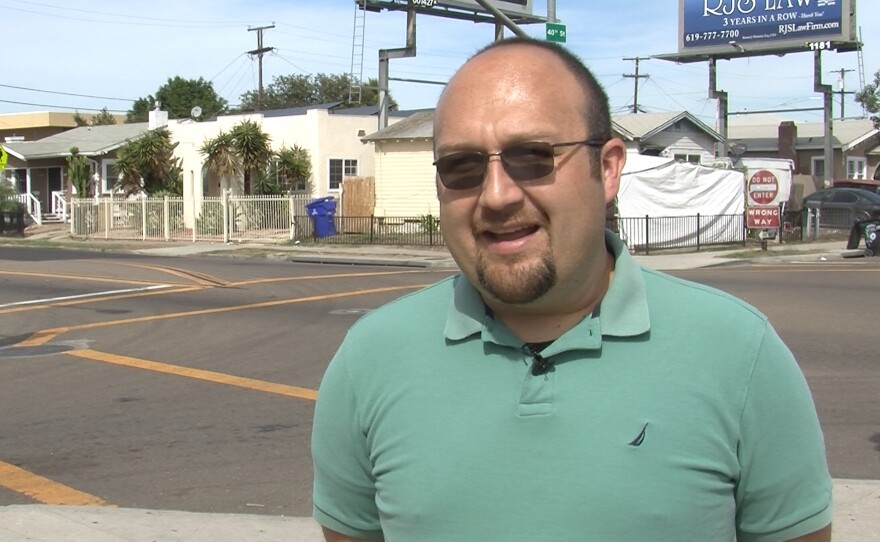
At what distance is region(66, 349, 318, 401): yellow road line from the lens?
30.5 feet

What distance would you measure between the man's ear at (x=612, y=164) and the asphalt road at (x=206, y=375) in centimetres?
430

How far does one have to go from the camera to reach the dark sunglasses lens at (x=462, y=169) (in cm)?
202

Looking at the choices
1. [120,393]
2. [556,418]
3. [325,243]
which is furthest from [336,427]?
[325,243]

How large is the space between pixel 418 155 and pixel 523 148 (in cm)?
3161

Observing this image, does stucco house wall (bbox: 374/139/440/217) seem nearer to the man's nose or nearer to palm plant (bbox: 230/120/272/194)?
palm plant (bbox: 230/120/272/194)

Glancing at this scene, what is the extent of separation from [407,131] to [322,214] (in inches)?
157

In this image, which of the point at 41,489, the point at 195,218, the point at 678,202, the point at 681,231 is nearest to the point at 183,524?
the point at 41,489

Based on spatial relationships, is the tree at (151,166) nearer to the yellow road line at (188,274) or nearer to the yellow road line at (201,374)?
the yellow road line at (188,274)

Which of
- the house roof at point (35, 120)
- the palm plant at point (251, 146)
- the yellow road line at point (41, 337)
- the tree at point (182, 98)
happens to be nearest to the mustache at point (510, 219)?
the yellow road line at point (41, 337)

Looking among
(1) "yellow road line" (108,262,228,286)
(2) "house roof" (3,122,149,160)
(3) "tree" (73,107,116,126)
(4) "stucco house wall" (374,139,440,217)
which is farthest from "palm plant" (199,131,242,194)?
(3) "tree" (73,107,116,126)

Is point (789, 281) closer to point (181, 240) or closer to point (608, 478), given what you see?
point (608, 478)

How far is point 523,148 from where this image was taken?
6.50 feet

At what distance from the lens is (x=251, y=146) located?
35.5 m

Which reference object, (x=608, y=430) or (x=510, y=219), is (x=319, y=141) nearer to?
(x=510, y=219)
